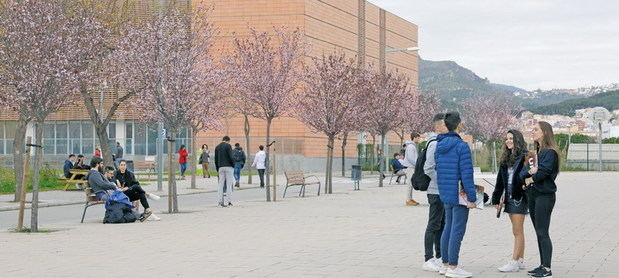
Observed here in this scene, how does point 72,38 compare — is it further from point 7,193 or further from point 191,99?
point 7,193

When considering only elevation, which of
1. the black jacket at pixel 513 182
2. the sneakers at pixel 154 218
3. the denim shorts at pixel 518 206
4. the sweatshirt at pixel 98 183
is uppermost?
the black jacket at pixel 513 182

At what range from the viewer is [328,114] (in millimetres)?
35125

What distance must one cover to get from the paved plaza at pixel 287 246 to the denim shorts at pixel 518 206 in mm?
675

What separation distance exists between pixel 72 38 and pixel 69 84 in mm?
1015

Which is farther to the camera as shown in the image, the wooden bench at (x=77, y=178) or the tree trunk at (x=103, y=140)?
the tree trunk at (x=103, y=140)

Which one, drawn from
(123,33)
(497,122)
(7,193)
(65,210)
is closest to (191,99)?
(65,210)

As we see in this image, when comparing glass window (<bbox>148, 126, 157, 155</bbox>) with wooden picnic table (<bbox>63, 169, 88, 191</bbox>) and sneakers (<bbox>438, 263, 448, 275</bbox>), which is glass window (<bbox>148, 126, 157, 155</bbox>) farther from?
sneakers (<bbox>438, 263, 448, 275</bbox>)

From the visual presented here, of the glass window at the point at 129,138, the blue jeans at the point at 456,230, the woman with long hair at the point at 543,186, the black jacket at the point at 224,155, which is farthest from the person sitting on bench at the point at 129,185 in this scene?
the glass window at the point at 129,138

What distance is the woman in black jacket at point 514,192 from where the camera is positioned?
11.3 meters

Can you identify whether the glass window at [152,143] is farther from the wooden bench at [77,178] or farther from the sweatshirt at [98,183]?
the sweatshirt at [98,183]

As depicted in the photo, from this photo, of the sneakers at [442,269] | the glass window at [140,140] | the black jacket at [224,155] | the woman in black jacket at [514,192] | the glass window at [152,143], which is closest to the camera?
the sneakers at [442,269]

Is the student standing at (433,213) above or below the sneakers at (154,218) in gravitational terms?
above

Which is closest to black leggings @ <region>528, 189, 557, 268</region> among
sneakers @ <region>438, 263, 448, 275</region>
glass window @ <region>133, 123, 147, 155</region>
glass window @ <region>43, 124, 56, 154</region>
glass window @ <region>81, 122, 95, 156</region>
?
sneakers @ <region>438, 263, 448, 275</region>

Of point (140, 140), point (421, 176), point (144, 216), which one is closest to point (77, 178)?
point (144, 216)
